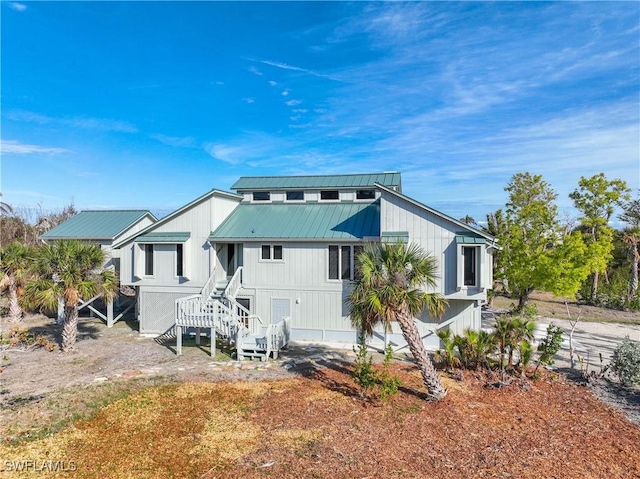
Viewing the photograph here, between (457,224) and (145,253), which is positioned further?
(145,253)

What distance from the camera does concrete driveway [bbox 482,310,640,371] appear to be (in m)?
14.7

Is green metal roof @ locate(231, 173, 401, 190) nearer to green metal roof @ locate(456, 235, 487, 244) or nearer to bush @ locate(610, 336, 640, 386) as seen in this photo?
green metal roof @ locate(456, 235, 487, 244)

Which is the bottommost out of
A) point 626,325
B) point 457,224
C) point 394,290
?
point 626,325

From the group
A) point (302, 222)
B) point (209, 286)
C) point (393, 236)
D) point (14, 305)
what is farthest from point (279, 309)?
point (14, 305)

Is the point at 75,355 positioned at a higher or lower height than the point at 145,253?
lower

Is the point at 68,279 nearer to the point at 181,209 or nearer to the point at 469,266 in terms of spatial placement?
the point at 181,209

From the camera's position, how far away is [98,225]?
23438 millimetres

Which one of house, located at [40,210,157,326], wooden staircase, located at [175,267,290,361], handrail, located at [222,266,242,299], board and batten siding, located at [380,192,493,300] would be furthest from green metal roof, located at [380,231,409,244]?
house, located at [40,210,157,326]

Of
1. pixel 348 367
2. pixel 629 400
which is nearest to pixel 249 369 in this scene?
pixel 348 367

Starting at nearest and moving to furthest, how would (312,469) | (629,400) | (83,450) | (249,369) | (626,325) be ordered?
(312,469), (83,450), (629,400), (249,369), (626,325)

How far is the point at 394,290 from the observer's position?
394 inches

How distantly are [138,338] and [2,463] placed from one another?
10.8 m

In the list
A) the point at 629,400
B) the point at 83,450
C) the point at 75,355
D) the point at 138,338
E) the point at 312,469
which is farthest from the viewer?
the point at 138,338

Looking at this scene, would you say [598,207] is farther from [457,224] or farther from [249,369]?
[249,369]
